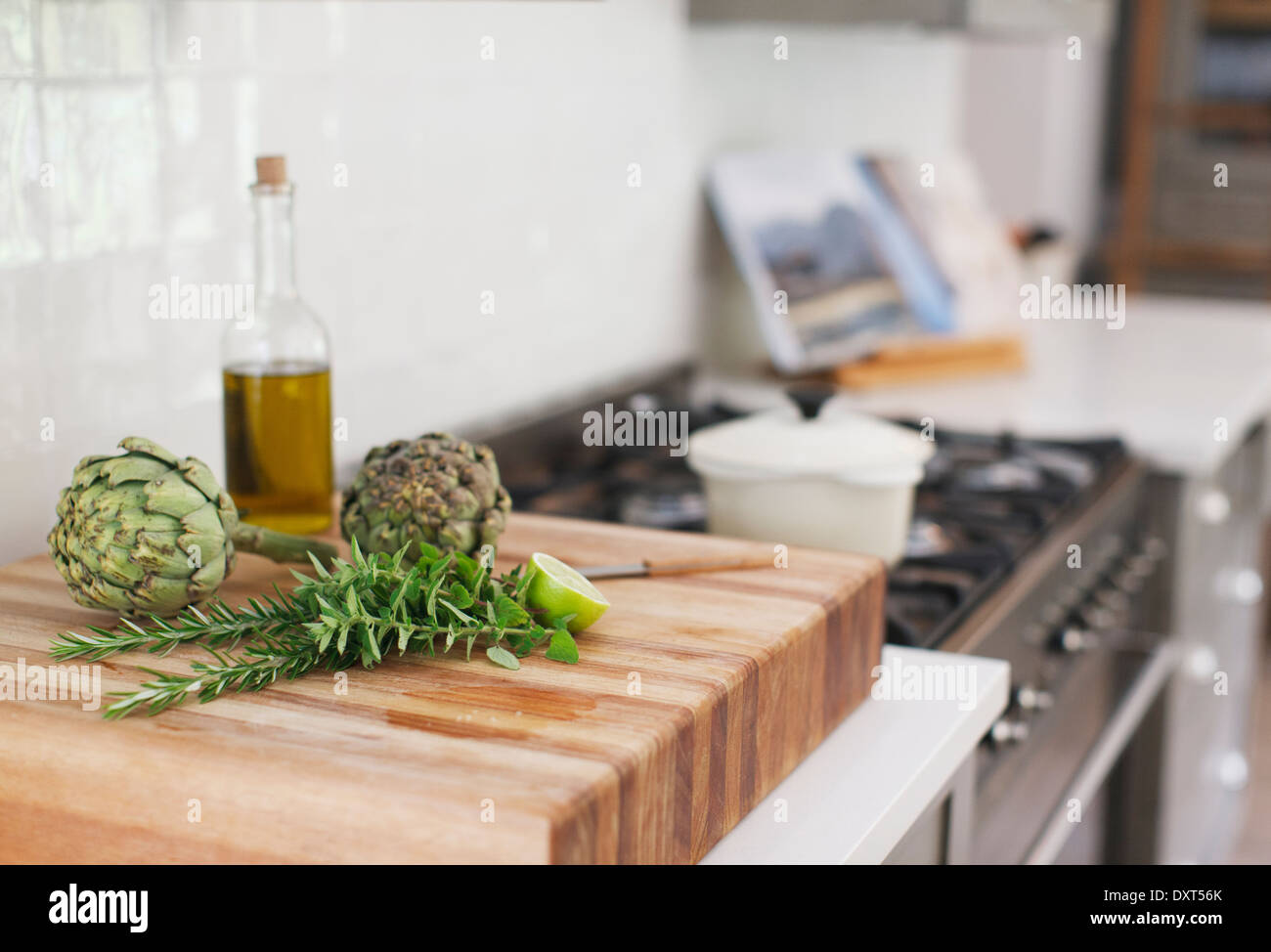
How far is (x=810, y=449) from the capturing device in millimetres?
1329

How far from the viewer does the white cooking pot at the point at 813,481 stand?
1.32 meters

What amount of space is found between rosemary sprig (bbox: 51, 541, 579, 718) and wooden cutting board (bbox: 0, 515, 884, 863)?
0.01m

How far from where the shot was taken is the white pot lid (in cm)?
131

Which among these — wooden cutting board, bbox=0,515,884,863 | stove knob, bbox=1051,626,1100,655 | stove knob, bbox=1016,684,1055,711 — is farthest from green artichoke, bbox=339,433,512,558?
stove knob, bbox=1051,626,1100,655

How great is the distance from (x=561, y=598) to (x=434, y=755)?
195mm

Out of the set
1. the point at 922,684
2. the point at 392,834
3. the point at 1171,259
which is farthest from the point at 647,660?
the point at 1171,259

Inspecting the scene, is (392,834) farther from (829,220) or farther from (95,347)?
(829,220)

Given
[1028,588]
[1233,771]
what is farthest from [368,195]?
[1233,771]

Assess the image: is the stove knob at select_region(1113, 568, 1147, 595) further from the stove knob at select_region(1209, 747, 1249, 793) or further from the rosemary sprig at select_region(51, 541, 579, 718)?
the rosemary sprig at select_region(51, 541, 579, 718)

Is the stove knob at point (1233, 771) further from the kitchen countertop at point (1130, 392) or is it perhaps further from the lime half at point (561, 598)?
the lime half at point (561, 598)

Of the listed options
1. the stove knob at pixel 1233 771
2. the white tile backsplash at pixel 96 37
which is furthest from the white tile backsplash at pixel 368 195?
the stove knob at pixel 1233 771

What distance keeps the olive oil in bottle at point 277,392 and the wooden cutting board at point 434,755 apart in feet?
0.70

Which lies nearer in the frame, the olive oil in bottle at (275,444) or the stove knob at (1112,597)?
the olive oil in bottle at (275,444)

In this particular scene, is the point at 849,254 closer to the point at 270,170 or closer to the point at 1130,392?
the point at 1130,392
